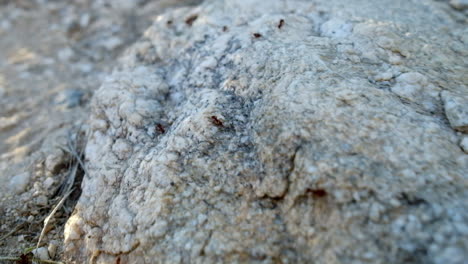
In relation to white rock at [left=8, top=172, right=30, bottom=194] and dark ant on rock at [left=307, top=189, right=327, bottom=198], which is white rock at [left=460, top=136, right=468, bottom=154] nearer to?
dark ant on rock at [left=307, top=189, right=327, bottom=198]

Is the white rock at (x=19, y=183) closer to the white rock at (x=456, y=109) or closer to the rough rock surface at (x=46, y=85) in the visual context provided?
the rough rock surface at (x=46, y=85)

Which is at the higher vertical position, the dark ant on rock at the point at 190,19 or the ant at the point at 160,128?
the dark ant on rock at the point at 190,19

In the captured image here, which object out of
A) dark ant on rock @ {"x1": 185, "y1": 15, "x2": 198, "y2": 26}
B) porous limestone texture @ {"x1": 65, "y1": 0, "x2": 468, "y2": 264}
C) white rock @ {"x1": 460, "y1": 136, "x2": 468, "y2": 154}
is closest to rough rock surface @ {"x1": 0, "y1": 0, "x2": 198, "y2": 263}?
porous limestone texture @ {"x1": 65, "y1": 0, "x2": 468, "y2": 264}

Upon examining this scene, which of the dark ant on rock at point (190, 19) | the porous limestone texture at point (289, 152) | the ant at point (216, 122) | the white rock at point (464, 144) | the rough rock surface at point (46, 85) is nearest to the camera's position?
the porous limestone texture at point (289, 152)

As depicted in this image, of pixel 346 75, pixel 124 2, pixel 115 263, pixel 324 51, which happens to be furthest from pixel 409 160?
pixel 124 2

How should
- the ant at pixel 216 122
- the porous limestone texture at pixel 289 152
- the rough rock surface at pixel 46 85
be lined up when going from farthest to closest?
the rough rock surface at pixel 46 85 < the ant at pixel 216 122 < the porous limestone texture at pixel 289 152

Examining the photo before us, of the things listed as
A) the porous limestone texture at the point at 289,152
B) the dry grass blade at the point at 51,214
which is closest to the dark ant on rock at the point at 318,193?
the porous limestone texture at the point at 289,152

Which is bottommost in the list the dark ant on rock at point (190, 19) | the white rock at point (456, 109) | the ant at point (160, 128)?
the ant at point (160, 128)

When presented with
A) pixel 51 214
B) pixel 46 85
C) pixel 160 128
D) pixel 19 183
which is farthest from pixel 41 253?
pixel 46 85

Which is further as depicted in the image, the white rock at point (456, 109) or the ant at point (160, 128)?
the ant at point (160, 128)
